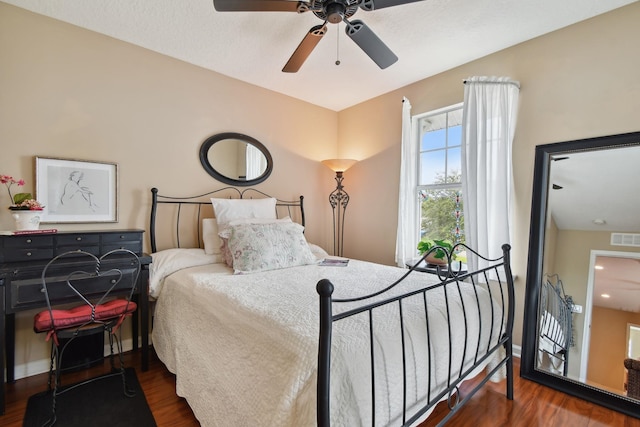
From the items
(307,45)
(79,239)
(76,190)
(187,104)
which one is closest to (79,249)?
(79,239)

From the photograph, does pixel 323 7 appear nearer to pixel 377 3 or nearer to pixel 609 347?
pixel 377 3

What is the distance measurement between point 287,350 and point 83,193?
7.10ft

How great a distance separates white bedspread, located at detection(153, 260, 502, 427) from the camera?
3.33 ft

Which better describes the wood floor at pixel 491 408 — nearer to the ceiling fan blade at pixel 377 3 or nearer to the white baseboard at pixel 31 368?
the white baseboard at pixel 31 368

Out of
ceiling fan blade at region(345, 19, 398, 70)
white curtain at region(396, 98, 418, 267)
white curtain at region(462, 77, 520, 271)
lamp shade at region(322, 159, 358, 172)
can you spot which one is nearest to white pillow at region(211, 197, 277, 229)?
lamp shade at region(322, 159, 358, 172)

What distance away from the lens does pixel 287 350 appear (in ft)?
3.62

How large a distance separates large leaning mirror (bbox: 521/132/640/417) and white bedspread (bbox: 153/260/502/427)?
0.67 metres

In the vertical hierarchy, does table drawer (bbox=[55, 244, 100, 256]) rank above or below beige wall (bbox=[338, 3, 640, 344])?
below

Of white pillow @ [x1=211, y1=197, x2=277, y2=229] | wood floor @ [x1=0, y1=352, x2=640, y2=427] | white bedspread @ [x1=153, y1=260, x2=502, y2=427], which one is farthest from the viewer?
white pillow @ [x1=211, y1=197, x2=277, y2=229]

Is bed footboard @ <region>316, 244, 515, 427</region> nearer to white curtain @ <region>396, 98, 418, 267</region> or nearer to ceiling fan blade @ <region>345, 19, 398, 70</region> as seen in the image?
white curtain @ <region>396, 98, 418, 267</region>

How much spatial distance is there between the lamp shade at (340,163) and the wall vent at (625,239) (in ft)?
7.80

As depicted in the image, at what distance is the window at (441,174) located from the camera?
294 cm

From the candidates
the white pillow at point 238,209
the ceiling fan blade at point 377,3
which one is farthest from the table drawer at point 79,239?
the ceiling fan blade at point 377,3

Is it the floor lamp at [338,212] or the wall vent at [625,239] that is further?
the floor lamp at [338,212]
